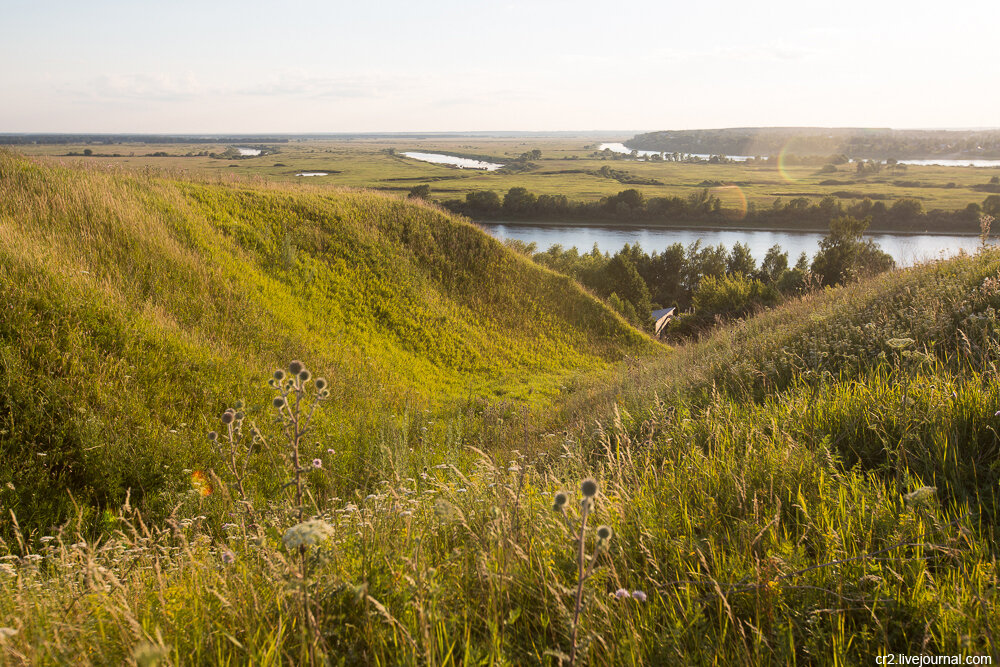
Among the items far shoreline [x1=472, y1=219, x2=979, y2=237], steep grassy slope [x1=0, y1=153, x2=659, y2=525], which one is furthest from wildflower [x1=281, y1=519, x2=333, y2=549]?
far shoreline [x1=472, y1=219, x2=979, y2=237]

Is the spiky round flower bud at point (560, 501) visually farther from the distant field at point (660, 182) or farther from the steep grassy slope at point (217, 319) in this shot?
the distant field at point (660, 182)

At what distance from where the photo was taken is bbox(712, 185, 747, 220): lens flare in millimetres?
105125

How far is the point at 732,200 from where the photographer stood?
384 feet

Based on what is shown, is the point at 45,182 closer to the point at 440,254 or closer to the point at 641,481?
the point at 440,254

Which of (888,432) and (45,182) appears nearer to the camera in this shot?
(888,432)

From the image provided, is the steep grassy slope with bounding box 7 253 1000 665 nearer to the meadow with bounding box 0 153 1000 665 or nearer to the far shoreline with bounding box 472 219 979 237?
the meadow with bounding box 0 153 1000 665

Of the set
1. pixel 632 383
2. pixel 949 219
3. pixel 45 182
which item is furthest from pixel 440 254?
pixel 949 219

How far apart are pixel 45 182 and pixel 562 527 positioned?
15.3 m

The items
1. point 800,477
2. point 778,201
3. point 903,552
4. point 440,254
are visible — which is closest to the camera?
point 903,552

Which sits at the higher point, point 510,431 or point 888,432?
point 888,432

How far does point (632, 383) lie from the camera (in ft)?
29.0

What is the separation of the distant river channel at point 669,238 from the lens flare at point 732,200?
6.05 metres

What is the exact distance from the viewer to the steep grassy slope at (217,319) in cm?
630

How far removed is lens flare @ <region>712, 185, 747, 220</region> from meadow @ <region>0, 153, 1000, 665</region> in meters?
103
